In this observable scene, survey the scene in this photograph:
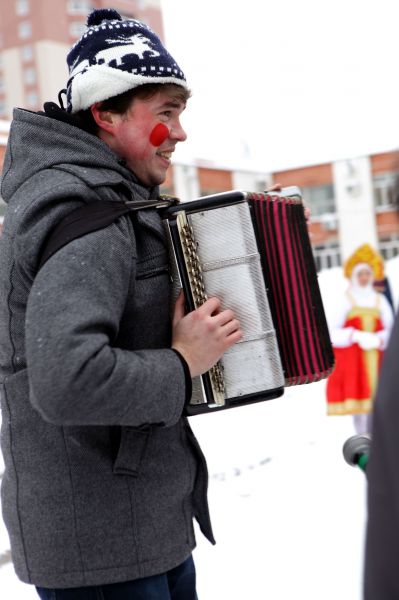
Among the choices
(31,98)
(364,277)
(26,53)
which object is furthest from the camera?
(31,98)

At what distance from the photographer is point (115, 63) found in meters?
1.52

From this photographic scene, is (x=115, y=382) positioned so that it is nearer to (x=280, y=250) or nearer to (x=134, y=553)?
(x=134, y=553)

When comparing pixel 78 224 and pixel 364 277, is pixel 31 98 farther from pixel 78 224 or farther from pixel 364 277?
pixel 78 224

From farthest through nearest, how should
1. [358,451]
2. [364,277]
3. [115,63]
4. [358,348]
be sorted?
[364,277] < [358,348] < [115,63] < [358,451]

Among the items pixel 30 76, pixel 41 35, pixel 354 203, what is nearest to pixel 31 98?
pixel 30 76

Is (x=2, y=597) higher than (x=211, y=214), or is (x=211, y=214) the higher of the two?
(x=211, y=214)

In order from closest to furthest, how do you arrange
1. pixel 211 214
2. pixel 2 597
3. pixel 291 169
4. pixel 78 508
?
pixel 78 508
pixel 211 214
pixel 2 597
pixel 291 169

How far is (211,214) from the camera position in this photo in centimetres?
155

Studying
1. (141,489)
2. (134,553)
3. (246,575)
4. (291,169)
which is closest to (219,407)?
(141,489)

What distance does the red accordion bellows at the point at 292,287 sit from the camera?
65.8 inches

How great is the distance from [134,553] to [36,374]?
463 mm

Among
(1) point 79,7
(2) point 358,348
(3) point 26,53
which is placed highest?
(1) point 79,7

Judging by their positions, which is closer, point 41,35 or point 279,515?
point 279,515

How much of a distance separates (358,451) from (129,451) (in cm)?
46
